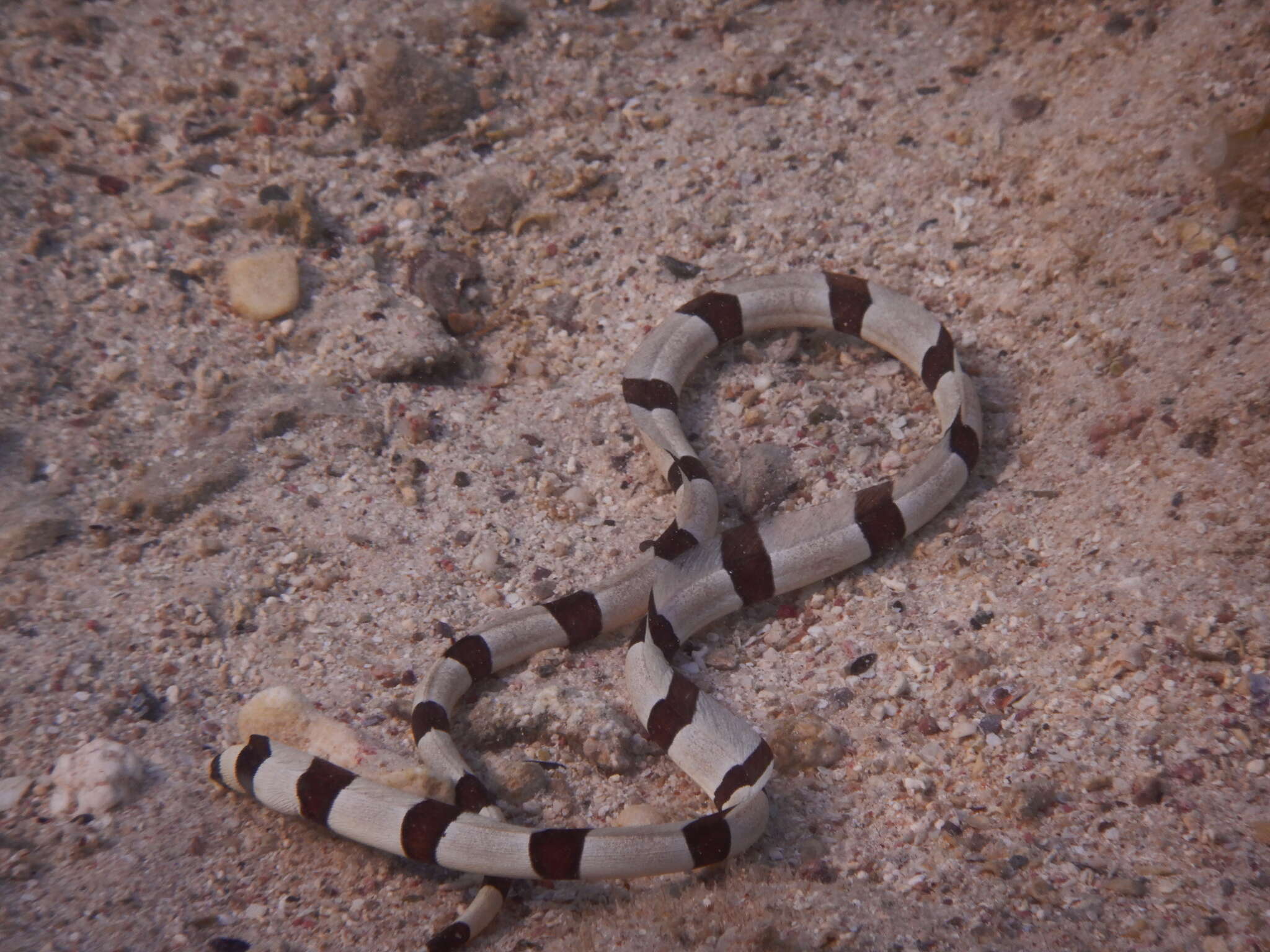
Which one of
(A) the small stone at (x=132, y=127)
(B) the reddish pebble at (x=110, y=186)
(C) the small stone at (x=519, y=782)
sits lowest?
(C) the small stone at (x=519, y=782)

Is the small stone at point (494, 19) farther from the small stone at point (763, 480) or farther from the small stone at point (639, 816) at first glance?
the small stone at point (639, 816)

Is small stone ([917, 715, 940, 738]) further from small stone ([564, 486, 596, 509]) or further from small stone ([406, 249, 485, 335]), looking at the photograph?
small stone ([406, 249, 485, 335])

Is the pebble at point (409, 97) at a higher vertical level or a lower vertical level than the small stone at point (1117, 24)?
higher

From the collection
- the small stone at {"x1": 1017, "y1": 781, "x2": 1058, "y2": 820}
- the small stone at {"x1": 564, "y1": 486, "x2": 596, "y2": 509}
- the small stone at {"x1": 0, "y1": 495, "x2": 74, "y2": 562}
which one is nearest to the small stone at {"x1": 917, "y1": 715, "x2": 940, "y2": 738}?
the small stone at {"x1": 1017, "y1": 781, "x2": 1058, "y2": 820}

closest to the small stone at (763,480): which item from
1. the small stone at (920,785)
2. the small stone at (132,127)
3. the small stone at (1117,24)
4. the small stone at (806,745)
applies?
the small stone at (806,745)

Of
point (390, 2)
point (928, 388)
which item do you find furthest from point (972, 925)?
point (390, 2)

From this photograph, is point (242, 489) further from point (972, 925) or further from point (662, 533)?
point (972, 925)
